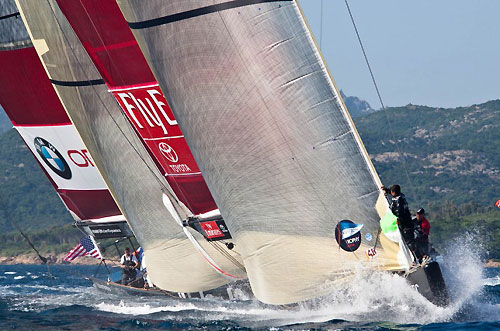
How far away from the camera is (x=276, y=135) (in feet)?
41.5

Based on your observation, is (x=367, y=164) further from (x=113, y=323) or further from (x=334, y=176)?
(x=113, y=323)

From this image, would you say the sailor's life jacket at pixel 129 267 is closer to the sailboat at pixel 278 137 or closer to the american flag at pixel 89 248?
the american flag at pixel 89 248

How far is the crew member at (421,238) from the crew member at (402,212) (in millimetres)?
168

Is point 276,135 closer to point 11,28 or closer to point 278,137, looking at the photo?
point 278,137

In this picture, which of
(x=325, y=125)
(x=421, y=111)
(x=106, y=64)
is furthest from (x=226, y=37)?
(x=421, y=111)

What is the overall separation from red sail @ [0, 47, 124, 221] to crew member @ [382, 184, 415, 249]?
10468mm

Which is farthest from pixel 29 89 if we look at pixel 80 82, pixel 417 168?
pixel 417 168

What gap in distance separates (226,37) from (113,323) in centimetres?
727

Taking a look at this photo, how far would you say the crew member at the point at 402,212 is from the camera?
1285 centimetres

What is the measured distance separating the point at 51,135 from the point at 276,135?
1081cm

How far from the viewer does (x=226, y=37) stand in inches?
499

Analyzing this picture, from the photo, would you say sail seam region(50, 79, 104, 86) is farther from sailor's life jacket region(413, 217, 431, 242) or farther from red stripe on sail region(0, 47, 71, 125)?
sailor's life jacket region(413, 217, 431, 242)

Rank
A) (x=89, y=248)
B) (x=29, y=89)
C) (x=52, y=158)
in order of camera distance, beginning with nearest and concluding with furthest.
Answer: (x=29, y=89) < (x=52, y=158) < (x=89, y=248)

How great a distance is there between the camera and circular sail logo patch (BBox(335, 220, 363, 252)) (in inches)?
500
